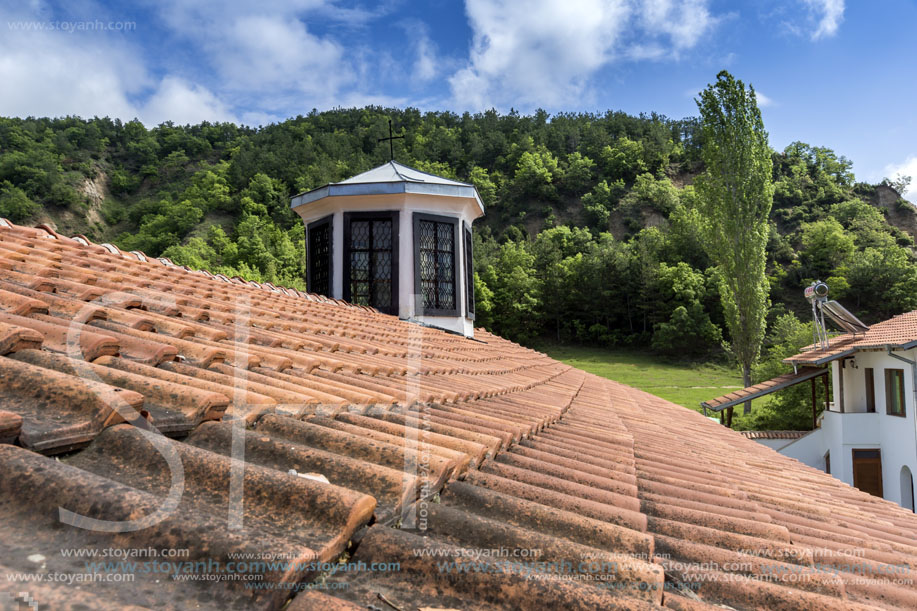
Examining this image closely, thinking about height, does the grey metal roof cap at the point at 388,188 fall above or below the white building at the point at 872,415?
above

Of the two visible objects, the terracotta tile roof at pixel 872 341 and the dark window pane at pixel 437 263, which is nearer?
the dark window pane at pixel 437 263

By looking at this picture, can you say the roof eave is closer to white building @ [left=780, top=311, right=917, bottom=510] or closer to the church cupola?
the church cupola

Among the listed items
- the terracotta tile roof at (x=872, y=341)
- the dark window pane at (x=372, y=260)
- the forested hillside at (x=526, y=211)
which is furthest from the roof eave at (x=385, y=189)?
the forested hillside at (x=526, y=211)

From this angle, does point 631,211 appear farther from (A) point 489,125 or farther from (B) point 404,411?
(B) point 404,411

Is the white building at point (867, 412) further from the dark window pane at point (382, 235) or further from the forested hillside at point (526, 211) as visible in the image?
the forested hillside at point (526, 211)

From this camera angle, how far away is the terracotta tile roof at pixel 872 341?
1426cm

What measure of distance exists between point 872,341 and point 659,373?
2261cm

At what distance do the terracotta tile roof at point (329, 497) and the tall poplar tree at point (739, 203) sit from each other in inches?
926

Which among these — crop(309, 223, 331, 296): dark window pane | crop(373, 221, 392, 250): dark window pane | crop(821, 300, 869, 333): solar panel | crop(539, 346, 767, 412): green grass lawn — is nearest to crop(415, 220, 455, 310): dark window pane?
crop(373, 221, 392, 250): dark window pane

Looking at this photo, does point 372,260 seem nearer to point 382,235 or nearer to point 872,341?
point 382,235

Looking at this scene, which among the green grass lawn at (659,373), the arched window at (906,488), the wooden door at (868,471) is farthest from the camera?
the green grass lawn at (659,373)

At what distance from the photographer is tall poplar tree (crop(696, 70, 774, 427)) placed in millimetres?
24219

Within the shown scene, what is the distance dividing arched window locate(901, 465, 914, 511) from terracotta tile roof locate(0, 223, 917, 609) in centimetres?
1564

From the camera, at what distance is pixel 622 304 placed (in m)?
48.9
